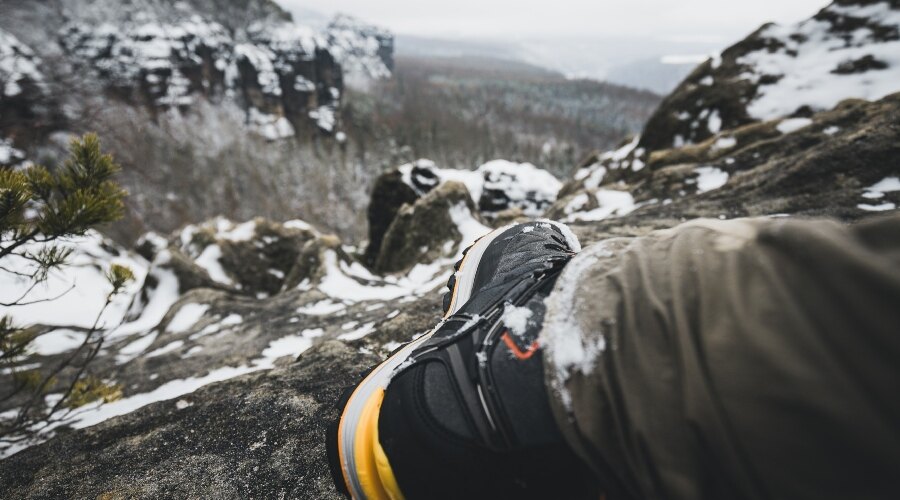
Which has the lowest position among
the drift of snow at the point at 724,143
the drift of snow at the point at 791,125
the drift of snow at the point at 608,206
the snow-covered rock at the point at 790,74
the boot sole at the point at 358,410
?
the drift of snow at the point at 608,206

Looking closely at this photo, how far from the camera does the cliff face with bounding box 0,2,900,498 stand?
88.4 inches

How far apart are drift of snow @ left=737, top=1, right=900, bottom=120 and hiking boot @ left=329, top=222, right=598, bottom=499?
396 inches

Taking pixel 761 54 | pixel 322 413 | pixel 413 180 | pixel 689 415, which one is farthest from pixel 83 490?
pixel 761 54

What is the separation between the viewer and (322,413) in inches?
101

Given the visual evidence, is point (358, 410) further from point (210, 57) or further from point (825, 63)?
point (210, 57)

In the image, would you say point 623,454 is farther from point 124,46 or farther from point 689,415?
point 124,46

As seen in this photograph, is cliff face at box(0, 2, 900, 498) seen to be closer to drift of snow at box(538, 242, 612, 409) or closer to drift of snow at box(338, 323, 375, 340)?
drift of snow at box(338, 323, 375, 340)

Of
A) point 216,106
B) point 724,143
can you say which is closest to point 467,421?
point 724,143

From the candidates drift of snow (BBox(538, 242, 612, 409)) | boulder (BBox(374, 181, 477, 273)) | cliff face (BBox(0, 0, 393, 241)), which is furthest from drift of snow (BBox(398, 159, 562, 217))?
cliff face (BBox(0, 0, 393, 241))

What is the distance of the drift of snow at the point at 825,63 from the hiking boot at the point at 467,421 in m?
10.0

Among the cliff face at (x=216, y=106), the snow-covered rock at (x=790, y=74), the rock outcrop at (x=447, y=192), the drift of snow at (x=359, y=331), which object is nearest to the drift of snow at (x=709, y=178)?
the snow-covered rock at (x=790, y=74)

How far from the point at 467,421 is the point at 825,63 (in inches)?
488

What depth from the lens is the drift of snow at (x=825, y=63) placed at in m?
7.68

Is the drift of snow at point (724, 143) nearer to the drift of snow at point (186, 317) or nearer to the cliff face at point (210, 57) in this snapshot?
the drift of snow at point (186, 317)
